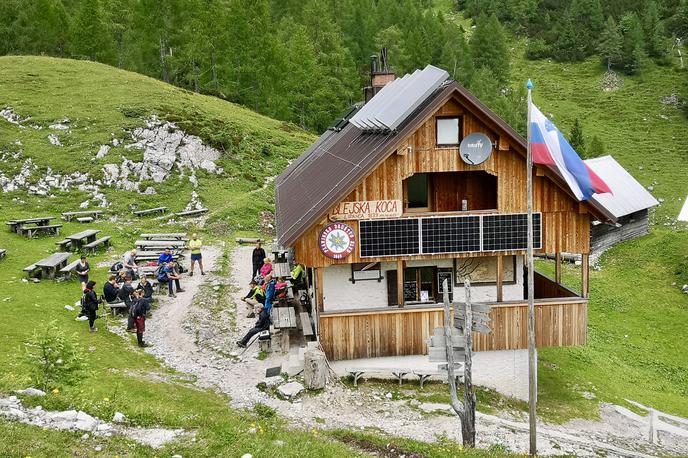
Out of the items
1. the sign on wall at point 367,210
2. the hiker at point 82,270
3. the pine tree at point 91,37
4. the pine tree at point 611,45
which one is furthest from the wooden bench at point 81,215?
the pine tree at point 611,45

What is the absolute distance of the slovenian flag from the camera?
14.0 meters

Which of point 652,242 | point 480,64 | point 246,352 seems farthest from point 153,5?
point 246,352

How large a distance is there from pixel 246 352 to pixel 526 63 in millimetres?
96058

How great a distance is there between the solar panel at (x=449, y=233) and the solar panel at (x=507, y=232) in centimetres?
34

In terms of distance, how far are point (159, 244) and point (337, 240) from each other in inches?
637

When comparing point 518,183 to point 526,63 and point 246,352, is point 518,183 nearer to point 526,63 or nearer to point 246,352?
point 246,352

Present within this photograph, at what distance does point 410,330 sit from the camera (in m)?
17.9

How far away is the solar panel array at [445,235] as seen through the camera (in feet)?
57.9

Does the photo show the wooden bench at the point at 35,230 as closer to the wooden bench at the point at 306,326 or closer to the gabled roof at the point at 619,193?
the wooden bench at the point at 306,326

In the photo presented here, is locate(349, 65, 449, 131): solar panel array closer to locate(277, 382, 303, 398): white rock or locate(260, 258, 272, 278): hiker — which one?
locate(260, 258, 272, 278): hiker

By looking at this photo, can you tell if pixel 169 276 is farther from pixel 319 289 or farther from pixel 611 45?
pixel 611 45

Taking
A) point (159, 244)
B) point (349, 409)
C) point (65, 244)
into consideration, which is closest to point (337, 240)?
point (349, 409)

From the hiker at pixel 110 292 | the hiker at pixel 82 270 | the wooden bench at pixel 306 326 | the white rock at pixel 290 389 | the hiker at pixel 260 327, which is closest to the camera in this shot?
the white rock at pixel 290 389

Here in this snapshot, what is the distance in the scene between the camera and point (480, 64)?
90188 millimetres
